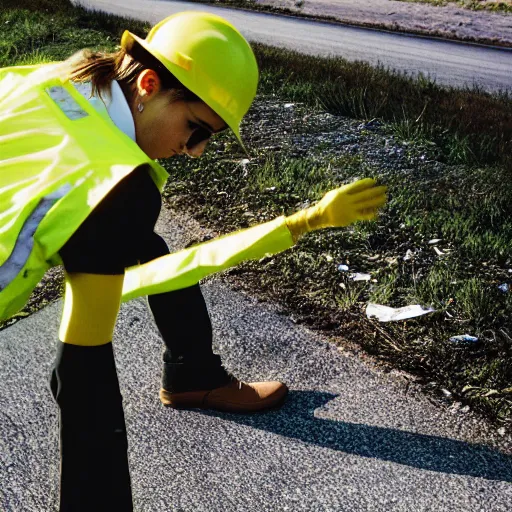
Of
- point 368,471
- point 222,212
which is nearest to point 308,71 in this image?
point 222,212

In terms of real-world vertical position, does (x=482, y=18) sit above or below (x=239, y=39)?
below

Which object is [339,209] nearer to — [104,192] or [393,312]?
[104,192]

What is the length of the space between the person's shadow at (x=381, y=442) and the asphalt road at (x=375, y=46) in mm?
7756

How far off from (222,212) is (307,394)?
185 cm

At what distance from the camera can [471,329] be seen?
10.9 ft

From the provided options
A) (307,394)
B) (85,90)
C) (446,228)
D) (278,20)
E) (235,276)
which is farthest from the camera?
(278,20)

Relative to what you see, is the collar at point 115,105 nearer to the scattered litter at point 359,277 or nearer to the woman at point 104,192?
the woman at point 104,192

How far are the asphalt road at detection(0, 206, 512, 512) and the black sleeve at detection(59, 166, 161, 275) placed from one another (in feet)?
3.59

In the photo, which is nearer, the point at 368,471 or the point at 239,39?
the point at 239,39

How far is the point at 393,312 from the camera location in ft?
11.5

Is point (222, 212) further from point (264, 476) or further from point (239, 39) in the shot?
point (239, 39)

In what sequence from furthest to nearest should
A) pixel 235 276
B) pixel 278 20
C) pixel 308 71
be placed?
pixel 278 20
pixel 308 71
pixel 235 276

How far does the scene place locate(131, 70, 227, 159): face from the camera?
6.41ft

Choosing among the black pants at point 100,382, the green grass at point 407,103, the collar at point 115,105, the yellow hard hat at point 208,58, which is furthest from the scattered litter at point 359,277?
the collar at point 115,105
